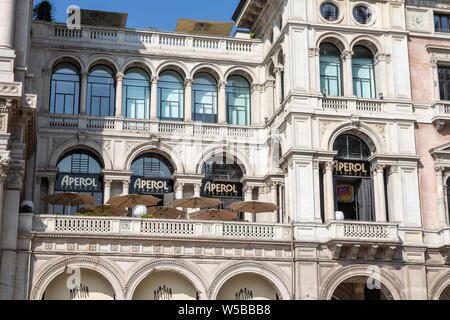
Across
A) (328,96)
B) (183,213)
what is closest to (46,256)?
(183,213)

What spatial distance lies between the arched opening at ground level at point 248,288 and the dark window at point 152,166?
817cm

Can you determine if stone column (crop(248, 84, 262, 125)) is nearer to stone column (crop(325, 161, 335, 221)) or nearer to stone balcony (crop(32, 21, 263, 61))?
stone balcony (crop(32, 21, 263, 61))

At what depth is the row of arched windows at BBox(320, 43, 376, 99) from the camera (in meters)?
42.7

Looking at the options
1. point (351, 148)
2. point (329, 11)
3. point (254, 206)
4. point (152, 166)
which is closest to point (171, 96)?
point (152, 166)

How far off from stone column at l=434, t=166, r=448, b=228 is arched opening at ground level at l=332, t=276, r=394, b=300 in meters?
4.80

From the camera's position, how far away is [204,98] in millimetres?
46250

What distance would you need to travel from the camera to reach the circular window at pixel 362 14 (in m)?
43.7

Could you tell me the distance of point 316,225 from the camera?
3931 centimetres

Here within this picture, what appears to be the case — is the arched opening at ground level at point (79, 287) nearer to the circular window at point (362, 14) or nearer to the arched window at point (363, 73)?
the arched window at point (363, 73)

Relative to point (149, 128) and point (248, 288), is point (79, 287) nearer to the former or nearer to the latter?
point (248, 288)

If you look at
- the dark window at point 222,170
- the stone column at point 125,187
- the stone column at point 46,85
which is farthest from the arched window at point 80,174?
the dark window at point 222,170
